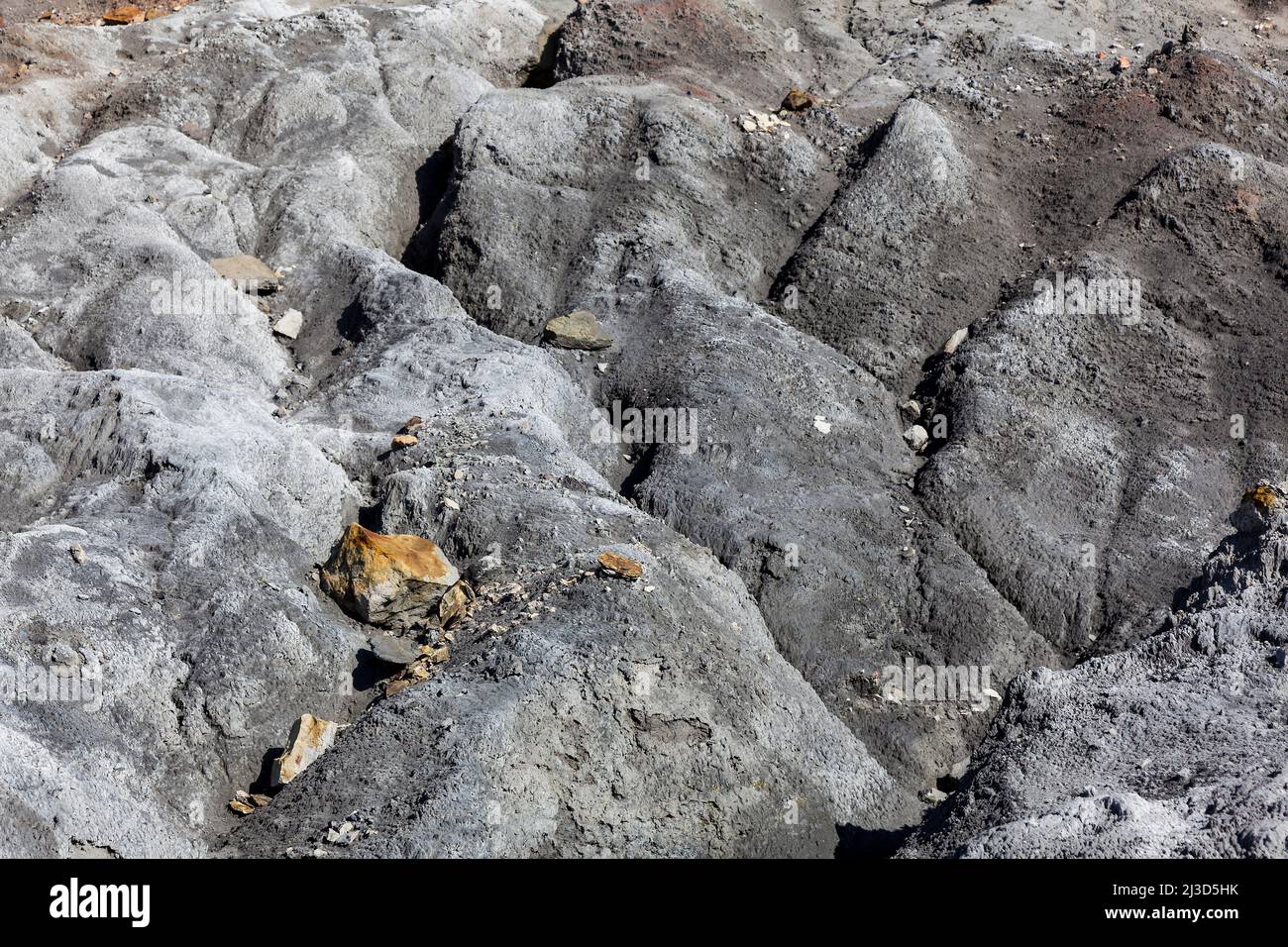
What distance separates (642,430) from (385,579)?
489 centimetres

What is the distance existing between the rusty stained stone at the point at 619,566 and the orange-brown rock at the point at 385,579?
4.47 ft

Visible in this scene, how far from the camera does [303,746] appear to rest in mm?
8641

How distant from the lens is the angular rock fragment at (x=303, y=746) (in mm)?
8500

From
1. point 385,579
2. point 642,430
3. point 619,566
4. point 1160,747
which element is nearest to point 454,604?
point 385,579

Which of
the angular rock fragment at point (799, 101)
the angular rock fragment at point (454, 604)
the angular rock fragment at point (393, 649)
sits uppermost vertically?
the angular rock fragment at point (799, 101)

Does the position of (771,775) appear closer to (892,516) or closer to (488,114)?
(892,516)

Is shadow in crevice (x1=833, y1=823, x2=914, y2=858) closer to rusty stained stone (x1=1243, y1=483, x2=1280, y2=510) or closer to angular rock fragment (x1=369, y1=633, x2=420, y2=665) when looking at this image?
angular rock fragment (x1=369, y1=633, x2=420, y2=665)

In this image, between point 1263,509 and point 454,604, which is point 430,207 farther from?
point 1263,509

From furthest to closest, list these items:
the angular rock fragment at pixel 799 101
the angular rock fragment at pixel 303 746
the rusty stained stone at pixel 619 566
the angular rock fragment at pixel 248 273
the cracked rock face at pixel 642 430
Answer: the angular rock fragment at pixel 799 101, the angular rock fragment at pixel 248 273, the rusty stained stone at pixel 619 566, the angular rock fragment at pixel 303 746, the cracked rock face at pixel 642 430

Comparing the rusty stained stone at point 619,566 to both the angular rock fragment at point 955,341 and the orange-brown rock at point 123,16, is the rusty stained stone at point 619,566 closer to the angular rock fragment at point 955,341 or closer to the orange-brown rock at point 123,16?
the angular rock fragment at point 955,341

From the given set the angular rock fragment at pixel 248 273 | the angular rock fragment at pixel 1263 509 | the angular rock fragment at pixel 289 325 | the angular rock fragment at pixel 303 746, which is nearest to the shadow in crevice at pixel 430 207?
the angular rock fragment at pixel 248 273

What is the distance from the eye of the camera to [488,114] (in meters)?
17.1

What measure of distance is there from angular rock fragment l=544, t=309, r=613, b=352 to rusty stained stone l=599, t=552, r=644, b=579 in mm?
5757

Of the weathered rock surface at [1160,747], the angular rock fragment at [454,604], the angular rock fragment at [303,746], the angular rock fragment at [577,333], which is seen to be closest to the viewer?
the weathered rock surface at [1160,747]
